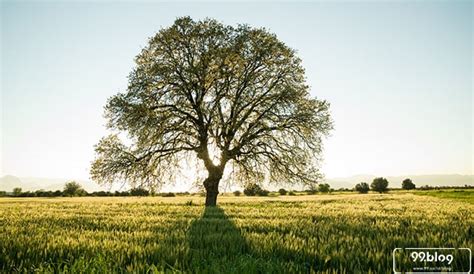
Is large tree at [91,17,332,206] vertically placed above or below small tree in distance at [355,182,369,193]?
above

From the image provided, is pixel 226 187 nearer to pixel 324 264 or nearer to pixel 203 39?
pixel 203 39

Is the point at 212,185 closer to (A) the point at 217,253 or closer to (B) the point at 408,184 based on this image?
(A) the point at 217,253

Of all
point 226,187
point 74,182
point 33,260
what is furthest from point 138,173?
point 74,182

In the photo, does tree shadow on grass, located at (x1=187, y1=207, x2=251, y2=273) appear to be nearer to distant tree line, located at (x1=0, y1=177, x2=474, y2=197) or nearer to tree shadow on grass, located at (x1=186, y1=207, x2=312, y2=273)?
tree shadow on grass, located at (x1=186, y1=207, x2=312, y2=273)

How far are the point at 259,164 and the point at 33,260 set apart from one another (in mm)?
21152

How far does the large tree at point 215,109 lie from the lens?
24406mm

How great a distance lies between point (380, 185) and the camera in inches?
3312

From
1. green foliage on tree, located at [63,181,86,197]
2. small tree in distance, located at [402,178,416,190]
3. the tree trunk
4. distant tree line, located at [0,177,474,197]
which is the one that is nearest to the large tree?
the tree trunk

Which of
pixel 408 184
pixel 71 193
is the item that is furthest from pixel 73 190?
pixel 408 184

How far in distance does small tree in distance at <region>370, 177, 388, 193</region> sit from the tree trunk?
216 feet

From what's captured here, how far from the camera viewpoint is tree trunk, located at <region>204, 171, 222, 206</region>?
26.6m

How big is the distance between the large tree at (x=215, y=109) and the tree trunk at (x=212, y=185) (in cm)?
7

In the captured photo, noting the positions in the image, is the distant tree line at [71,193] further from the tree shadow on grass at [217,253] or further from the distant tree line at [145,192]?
the tree shadow on grass at [217,253]

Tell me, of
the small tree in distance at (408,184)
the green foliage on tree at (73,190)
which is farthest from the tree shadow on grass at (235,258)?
the small tree in distance at (408,184)
